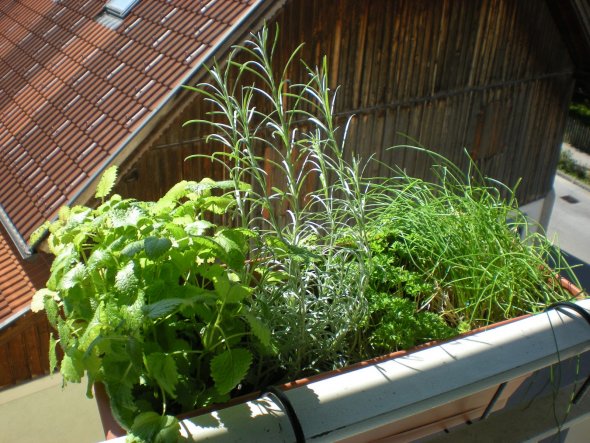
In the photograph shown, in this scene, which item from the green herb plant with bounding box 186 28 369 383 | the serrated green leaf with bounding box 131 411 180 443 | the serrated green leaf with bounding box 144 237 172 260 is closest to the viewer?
the serrated green leaf with bounding box 131 411 180 443

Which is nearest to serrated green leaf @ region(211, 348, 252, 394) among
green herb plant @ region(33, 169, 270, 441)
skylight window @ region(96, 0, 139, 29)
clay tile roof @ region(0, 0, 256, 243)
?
green herb plant @ region(33, 169, 270, 441)

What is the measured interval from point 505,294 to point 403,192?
0.33 metres

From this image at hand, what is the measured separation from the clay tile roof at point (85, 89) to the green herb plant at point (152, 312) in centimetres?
288

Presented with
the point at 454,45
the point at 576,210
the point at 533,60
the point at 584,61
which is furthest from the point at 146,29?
the point at 576,210

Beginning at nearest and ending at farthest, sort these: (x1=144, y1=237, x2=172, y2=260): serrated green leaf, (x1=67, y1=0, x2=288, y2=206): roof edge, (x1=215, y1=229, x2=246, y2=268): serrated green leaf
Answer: (x1=144, y1=237, x2=172, y2=260): serrated green leaf → (x1=215, y1=229, x2=246, y2=268): serrated green leaf → (x1=67, y1=0, x2=288, y2=206): roof edge

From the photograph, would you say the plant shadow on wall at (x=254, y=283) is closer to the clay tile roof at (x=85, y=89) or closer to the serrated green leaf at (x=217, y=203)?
the serrated green leaf at (x=217, y=203)

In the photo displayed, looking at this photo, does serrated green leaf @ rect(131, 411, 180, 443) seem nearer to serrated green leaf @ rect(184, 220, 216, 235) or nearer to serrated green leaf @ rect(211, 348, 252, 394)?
serrated green leaf @ rect(211, 348, 252, 394)

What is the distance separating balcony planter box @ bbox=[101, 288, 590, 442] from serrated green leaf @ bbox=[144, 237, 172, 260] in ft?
0.79

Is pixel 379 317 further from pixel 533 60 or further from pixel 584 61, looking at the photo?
pixel 584 61

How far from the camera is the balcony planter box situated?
3.16ft

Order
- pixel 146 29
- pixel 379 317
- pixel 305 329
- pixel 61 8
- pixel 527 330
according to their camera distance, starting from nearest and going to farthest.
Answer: pixel 527 330 < pixel 305 329 < pixel 379 317 < pixel 146 29 < pixel 61 8

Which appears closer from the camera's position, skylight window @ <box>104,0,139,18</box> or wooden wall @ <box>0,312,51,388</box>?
wooden wall @ <box>0,312,51,388</box>

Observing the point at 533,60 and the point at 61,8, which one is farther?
the point at 533,60

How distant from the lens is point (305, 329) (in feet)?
4.33
